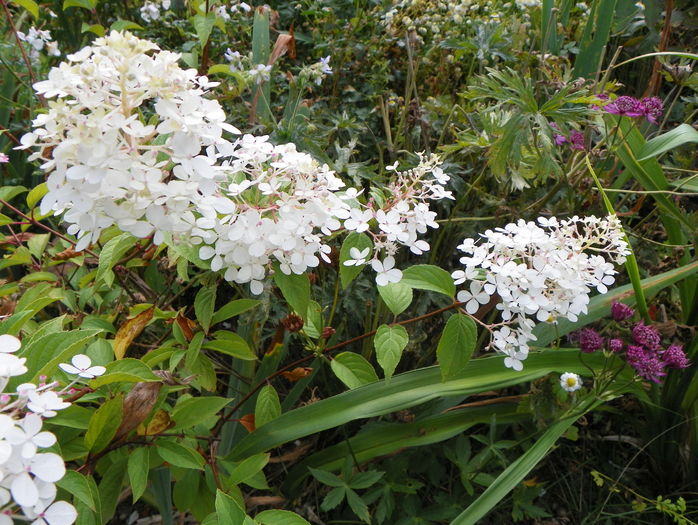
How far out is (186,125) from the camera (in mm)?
629

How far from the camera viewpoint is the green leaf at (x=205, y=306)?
35.2 inches

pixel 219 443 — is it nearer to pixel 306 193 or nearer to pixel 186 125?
pixel 306 193

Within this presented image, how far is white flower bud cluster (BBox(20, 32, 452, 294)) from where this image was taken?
0.62 m

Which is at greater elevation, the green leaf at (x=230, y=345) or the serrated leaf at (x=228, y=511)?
the green leaf at (x=230, y=345)

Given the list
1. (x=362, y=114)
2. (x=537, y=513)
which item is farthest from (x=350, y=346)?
(x=362, y=114)

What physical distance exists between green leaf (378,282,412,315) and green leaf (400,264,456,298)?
1cm

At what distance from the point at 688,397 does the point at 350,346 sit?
773mm

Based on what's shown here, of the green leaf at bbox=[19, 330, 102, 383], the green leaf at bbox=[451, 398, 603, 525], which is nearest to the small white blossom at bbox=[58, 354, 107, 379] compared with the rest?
the green leaf at bbox=[19, 330, 102, 383]

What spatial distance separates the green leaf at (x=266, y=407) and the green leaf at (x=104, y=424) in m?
0.30

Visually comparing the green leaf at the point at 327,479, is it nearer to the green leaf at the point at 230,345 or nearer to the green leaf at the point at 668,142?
the green leaf at the point at 230,345

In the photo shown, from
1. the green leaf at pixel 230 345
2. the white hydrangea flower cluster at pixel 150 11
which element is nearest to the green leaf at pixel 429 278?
the green leaf at pixel 230 345

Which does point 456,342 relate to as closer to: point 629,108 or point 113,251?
point 113,251

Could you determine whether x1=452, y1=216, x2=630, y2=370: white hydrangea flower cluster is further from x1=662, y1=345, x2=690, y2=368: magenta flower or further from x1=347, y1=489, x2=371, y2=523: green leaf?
x1=347, y1=489, x2=371, y2=523: green leaf

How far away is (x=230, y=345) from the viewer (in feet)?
3.11
